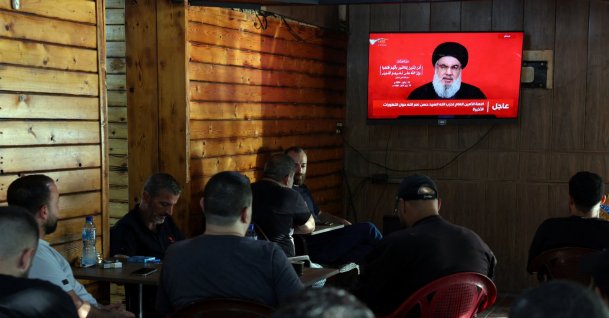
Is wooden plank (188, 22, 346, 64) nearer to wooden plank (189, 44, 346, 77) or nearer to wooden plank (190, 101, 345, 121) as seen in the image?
wooden plank (189, 44, 346, 77)

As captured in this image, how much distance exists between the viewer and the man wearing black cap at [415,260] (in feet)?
13.0

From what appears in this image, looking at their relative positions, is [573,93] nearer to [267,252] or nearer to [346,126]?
[346,126]

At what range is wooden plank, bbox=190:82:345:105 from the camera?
21.2 ft

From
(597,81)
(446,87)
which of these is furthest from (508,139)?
(597,81)

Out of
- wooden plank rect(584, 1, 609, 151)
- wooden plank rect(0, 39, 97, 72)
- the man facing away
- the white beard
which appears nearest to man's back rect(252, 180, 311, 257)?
wooden plank rect(0, 39, 97, 72)

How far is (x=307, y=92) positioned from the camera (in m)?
8.42

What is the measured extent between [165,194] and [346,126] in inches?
172

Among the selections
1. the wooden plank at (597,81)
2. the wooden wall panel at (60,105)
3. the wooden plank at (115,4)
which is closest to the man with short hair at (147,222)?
the wooden wall panel at (60,105)

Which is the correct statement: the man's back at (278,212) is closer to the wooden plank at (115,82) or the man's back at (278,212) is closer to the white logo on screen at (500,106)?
the wooden plank at (115,82)

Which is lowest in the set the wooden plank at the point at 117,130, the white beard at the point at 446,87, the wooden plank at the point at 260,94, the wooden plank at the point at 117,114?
the wooden plank at the point at 117,130

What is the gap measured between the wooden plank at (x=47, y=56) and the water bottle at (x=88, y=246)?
88 cm

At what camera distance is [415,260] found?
3980 mm

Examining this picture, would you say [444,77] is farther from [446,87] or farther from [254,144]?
[254,144]

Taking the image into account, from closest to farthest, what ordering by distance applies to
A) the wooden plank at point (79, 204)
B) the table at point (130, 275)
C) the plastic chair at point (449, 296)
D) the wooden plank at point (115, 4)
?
the plastic chair at point (449, 296) → the table at point (130, 275) → the wooden plank at point (79, 204) → the wooden plank at point (115, 4)
